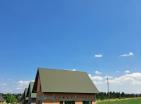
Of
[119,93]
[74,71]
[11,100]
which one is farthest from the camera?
[119,93]

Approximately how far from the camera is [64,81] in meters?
44.4

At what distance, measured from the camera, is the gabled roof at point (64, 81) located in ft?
136

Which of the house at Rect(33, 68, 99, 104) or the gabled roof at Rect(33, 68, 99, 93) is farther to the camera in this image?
the gabled roof at Rect(33, 68, 99, 93)

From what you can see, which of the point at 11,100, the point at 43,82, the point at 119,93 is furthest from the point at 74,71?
the point at 119,93

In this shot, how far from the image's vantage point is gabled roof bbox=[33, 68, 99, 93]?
4153cm

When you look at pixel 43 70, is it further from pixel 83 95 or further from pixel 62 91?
pixel 83 95

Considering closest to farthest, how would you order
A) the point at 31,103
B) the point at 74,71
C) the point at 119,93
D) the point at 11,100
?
1. the point at 74,71
2. the point at 31,103
3. the point at 11,100
4. the point at 119,93

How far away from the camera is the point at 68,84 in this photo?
44.0m

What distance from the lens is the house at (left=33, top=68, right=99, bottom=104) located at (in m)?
40.5

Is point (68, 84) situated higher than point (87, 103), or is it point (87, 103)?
point (68, 84)

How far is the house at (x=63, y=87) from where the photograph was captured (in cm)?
4050

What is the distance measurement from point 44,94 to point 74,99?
18.8 ft

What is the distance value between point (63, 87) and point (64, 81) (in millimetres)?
2047

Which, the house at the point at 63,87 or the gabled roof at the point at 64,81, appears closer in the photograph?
the house at the point at 63,87
